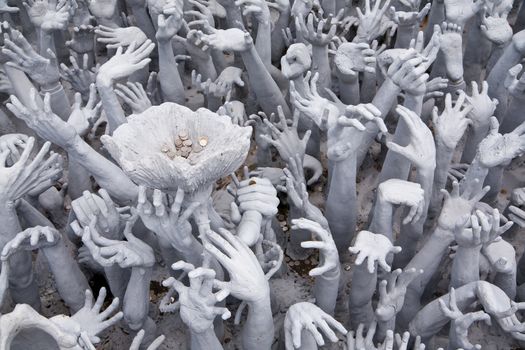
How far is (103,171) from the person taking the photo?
228 cm

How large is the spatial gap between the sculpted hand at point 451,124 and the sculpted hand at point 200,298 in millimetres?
1179

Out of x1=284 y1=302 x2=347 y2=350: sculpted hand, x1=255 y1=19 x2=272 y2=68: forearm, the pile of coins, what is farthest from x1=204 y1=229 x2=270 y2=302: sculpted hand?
x1=255 y1=19 x2=272 y2=68: forearm

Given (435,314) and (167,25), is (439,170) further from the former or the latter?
(167,25)

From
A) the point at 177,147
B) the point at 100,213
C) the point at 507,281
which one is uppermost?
the point at 177,147

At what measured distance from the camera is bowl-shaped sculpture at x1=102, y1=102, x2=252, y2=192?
1.75m

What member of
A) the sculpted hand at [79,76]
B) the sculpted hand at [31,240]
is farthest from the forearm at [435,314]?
the sculpted hand at [79,76]

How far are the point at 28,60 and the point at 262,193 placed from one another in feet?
4.22

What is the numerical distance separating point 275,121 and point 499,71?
1.08 meters

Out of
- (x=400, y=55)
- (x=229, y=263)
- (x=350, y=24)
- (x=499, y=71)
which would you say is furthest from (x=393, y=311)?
(x=350, y=24)

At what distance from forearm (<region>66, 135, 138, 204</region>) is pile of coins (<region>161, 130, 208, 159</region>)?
17.5 inches

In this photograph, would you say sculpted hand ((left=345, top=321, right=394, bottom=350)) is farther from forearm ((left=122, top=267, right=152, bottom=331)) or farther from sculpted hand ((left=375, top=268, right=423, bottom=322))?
forearm ((left=122, top=267, right=152, bottom=331))

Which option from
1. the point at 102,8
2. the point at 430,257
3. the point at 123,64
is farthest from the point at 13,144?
the point at 430,257

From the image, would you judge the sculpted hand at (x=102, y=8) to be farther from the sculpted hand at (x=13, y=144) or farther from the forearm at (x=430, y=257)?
the forearm at (x=430, y=257)

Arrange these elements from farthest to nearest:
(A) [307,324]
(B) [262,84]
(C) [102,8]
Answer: (C) [102,8]
(B) [262,84]
(A) [307,324]
